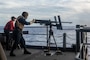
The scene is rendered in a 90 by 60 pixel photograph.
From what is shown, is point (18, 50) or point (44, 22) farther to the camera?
point (18, 50)

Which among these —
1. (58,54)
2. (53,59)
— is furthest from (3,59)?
(58,54)

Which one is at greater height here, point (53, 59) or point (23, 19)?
point (23, 19)

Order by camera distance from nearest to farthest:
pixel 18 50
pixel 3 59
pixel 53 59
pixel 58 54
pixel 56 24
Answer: pixel 3 59
pixel 53 59
pixel 56 24
pixel 58 54
pixel 18 50

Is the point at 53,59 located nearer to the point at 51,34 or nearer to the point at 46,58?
the point at 46,58

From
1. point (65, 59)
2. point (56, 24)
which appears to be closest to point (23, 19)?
point (56, 24)

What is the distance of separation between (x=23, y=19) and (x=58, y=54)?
2335mm

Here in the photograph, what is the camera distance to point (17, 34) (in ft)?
31.9

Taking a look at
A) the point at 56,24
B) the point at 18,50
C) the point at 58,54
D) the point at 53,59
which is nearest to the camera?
the point at 53,59

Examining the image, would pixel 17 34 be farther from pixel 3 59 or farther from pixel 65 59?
pixel 3 59

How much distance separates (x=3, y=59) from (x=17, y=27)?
811cm

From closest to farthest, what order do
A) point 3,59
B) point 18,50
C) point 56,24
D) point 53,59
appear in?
point 3,59, point 53,59, point 56,24, point 18,50

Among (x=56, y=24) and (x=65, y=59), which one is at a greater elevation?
(x=56, y=24)

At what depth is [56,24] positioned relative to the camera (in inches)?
393

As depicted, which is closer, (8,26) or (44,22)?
(44,22)
